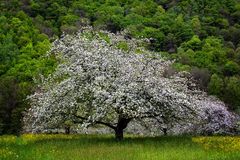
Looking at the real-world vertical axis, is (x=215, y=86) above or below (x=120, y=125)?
above

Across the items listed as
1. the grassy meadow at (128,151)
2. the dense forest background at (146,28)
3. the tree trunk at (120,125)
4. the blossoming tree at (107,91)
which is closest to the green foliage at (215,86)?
the dense forest background at (146,28)

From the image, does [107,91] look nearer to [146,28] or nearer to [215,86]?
[215,86]

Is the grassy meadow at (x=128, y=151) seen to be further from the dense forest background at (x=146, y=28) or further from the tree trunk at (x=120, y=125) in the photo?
the dense forest background at (x=146, y=28)

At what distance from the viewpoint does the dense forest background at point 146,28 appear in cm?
8775

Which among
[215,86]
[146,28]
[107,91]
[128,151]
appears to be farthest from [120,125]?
[146,28]

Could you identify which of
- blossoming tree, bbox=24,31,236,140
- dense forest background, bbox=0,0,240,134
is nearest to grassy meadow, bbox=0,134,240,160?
blossoming tree, bbox=24,31,236,140

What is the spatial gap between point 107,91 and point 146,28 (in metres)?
85.2

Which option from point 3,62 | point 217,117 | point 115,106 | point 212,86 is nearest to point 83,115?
point 115,106

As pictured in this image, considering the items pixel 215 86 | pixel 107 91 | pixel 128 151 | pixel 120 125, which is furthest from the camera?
pixel 215 86

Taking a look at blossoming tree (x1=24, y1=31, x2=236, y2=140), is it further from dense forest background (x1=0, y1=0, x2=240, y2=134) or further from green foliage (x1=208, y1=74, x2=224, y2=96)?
dense forest background (x1=0, y1=0, x2=240, y2=134)

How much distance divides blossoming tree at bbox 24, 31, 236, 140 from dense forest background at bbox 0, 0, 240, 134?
49.6 meters

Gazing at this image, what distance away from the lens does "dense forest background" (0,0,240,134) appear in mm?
87750

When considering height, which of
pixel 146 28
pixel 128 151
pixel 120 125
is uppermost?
pixel 146 28

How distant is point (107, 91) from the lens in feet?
78.7
